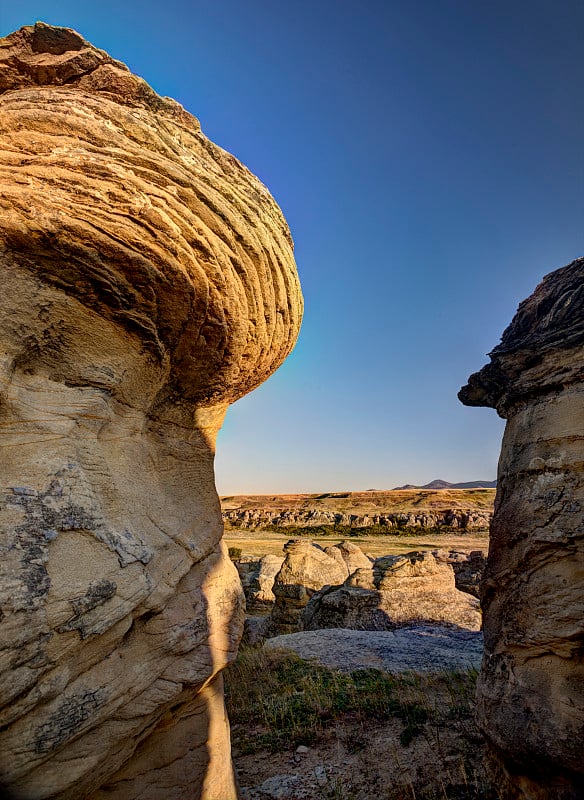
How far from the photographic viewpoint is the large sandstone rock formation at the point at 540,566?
3680mm

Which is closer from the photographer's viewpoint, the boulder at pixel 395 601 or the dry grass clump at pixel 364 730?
the dry grass clump at pixel 364 730

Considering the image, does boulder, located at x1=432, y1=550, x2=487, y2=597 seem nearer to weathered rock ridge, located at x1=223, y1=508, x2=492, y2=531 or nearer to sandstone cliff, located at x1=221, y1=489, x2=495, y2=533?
weathered rock ridge, located at x1=223, y1=508, x2=492, y2=531

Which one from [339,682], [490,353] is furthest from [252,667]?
[490,353]

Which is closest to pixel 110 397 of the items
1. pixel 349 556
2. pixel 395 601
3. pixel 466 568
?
pixel 395 601

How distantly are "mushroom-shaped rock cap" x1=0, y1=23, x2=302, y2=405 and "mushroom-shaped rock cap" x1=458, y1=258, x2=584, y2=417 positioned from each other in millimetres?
3120

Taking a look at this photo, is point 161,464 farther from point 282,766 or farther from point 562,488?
point 282,766

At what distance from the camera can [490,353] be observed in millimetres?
5715

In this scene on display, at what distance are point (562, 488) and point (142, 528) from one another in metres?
4.00

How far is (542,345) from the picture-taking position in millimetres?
4977

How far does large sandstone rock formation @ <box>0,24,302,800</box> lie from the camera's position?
8.32 ft

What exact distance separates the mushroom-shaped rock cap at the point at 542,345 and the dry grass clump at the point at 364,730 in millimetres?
4333

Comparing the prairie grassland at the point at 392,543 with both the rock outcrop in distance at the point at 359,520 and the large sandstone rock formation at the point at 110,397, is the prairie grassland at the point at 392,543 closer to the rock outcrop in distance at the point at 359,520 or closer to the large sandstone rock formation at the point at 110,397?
the rock outcrop in distance at the point at 359,520

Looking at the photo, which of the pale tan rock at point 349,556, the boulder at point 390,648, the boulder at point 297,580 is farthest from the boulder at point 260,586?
the boulder at point 390,648

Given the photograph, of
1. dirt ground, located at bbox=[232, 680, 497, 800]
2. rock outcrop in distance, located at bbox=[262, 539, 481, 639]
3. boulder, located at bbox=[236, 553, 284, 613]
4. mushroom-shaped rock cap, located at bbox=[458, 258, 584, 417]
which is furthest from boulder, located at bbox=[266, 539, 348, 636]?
mushroom-shaped rock cap, located at bbox=[458, 258, 584, 417]
